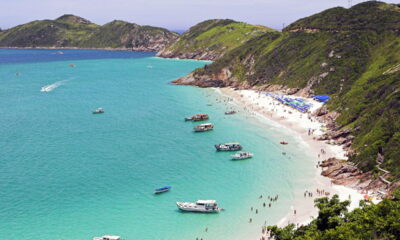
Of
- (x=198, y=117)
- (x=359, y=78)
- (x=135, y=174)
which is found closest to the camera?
(x=135, y=174)

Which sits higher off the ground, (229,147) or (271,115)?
(271,115)

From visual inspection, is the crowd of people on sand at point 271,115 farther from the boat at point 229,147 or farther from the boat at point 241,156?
the boat at point 229,147

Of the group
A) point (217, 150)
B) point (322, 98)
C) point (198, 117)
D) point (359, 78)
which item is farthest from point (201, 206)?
point (359, 78)

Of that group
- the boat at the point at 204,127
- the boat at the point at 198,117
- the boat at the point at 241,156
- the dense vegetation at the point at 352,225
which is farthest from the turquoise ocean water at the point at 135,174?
the dense vegetation at the point at 352,225

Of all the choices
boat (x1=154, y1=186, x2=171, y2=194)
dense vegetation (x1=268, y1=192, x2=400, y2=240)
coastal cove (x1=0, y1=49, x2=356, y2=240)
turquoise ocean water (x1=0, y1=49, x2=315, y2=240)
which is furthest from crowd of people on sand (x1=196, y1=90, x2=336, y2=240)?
boat (x1=154, y1=186, x2=171, y2=194)

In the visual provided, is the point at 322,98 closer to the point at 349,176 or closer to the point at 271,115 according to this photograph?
the point at 271,115

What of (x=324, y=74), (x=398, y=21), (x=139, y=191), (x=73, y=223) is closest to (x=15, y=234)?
(x=73, y=223)
